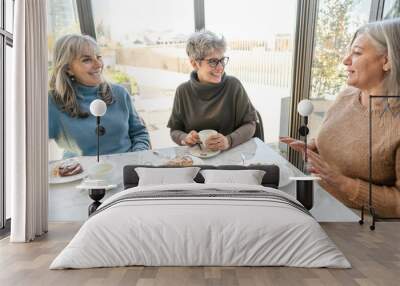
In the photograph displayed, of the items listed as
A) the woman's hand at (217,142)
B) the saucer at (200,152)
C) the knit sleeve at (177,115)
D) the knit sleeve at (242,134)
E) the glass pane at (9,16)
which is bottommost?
the saucer at (200,152)

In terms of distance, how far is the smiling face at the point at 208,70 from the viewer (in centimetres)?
619

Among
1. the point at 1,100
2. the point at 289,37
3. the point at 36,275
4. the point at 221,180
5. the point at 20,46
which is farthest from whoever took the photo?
the point at 289,37

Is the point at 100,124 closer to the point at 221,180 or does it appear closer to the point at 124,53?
the point at 124,53

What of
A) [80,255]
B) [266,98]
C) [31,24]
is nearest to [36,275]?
[80,255]

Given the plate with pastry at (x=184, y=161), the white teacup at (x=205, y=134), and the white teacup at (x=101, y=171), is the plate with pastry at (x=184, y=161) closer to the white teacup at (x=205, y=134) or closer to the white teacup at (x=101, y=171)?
the white teacup at (x=205, y=134)

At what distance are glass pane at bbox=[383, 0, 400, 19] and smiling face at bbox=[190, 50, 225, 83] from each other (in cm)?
206

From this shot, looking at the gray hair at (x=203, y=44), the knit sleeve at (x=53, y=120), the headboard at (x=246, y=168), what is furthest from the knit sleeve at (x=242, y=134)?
the knit sleeve at (x=53, y=120)

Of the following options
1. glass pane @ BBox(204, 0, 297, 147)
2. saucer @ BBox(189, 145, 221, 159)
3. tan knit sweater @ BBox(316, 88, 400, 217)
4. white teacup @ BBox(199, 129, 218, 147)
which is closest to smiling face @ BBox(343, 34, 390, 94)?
tan knit sweater @ BBox(316, 88, 400, 217)

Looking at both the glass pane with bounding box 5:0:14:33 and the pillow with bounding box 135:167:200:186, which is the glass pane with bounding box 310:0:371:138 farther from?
the glass pane with bounding box 5:0:14:33

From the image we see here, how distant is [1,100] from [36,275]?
2355 mm

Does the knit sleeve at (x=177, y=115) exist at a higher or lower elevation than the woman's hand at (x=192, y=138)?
higher

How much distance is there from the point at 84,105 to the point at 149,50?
1098 mm

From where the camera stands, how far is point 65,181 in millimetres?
6184

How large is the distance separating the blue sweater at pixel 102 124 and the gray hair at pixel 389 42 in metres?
3.04
